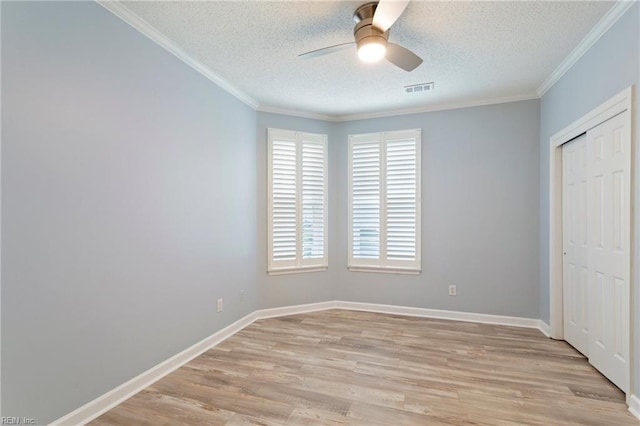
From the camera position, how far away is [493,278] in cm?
404

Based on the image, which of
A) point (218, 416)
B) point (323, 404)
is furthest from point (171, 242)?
point (323, 404)

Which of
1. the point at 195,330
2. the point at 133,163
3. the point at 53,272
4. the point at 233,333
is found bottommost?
the point at 233,333

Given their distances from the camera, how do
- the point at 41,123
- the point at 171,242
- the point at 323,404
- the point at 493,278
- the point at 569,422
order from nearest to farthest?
the point at 41,123, the point at 569,422, the point at 323,404, the point at 171,242, the point at 493,278

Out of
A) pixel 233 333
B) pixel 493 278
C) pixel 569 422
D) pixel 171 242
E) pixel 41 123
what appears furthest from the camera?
pixel 493 278

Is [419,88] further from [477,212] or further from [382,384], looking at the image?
[382,384]

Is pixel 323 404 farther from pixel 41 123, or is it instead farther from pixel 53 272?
pixel 41 123

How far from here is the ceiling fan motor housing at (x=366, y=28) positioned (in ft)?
7.16

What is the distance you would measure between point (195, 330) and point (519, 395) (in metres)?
2.83

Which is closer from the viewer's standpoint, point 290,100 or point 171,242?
point 171,242

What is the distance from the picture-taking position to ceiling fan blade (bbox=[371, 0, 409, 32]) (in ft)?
6.02

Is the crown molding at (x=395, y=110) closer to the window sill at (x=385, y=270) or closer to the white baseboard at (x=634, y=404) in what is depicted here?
the window sill at (x=385, y=270)

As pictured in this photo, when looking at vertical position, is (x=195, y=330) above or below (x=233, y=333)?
above

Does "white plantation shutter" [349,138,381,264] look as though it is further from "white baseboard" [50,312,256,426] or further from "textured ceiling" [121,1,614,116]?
"white baseboard" [50,312,256,426]

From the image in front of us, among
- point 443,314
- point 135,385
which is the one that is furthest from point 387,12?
point 443,314
